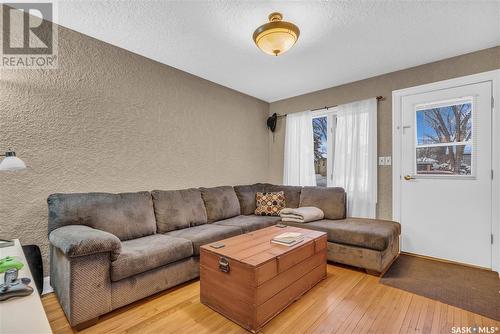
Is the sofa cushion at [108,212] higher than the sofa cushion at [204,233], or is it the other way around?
the sofa cushion at [108,212]

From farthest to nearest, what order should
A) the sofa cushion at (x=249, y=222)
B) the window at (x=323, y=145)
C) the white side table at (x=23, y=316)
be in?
1. the window at (x=323, y=145)
2. the sofa cushion at (x=249, y=222)
3. the white side table at (x=23, y=316)

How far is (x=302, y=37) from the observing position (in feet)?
8.05

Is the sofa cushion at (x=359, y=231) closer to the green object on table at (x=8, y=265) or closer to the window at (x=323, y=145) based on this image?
the window at (x=323, y=145)

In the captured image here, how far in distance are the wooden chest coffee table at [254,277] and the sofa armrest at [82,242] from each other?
689mm

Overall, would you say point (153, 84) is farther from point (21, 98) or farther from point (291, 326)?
point (291, 326)

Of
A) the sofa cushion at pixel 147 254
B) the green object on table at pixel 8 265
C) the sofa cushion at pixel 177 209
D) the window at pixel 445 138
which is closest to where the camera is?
the green object on table at pixel 8 265

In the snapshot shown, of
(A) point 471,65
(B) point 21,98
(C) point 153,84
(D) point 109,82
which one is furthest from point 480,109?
(B) point 21,98

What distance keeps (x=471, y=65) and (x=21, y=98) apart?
464 cm

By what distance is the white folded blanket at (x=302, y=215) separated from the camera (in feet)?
10.3

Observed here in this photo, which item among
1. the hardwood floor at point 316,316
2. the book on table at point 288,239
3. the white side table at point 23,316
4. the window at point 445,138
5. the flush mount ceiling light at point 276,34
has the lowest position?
the hardwood floor at point 316,316

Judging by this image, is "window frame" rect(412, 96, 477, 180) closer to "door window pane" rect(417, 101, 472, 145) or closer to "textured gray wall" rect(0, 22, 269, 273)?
"door window pane" rect(417, 101, 472, 145)

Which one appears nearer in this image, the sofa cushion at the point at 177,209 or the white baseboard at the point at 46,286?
the white baseboard at the point at 46,286

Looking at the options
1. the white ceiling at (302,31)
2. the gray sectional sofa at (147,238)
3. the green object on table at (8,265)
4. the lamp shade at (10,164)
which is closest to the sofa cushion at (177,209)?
the gray sectional sofa at (147,238)

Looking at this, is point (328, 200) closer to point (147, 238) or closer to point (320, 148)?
point (320, 148)
